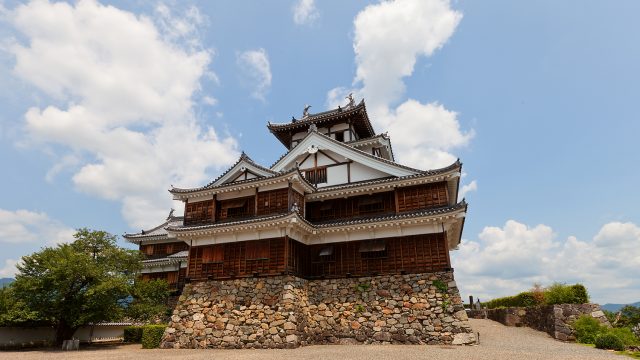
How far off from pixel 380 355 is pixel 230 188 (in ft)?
41.2

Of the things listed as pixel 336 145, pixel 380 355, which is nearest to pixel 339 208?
pixel 336 145

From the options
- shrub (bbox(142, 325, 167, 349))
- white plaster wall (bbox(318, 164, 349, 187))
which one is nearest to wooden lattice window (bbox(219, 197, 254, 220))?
white plaster wall (bbox(318, 164, 349, 187))

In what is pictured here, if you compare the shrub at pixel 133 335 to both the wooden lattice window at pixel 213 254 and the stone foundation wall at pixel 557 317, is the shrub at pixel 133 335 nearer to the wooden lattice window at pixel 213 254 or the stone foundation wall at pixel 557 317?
the wooden lattice window at pixel 213 254

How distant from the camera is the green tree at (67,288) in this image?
70.0 feet

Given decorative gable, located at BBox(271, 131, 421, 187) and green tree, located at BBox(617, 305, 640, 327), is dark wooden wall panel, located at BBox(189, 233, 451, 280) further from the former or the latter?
green tree, located at BBox(617, 305, 640, 327)

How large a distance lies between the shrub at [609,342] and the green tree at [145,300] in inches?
974

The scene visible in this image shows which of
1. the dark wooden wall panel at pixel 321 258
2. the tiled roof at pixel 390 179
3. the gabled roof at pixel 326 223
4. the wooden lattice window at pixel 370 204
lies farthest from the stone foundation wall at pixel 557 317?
the wooden lattice window at pixel 370 204

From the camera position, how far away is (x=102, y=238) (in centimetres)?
2419

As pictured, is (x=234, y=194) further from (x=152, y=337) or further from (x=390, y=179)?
(x=390, y=179)

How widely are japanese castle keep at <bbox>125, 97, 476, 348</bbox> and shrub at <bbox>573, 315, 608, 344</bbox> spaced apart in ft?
19.9

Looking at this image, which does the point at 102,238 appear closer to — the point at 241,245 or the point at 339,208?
the point at 241,245

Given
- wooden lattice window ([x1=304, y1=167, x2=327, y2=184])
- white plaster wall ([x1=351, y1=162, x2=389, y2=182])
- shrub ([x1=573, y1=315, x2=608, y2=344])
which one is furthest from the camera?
wooden lattice window ([x1=304, y1=167, x2=327, y2=184])

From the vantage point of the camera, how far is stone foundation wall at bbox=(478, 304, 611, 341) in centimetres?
1991

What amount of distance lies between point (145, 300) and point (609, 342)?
85.1ft
